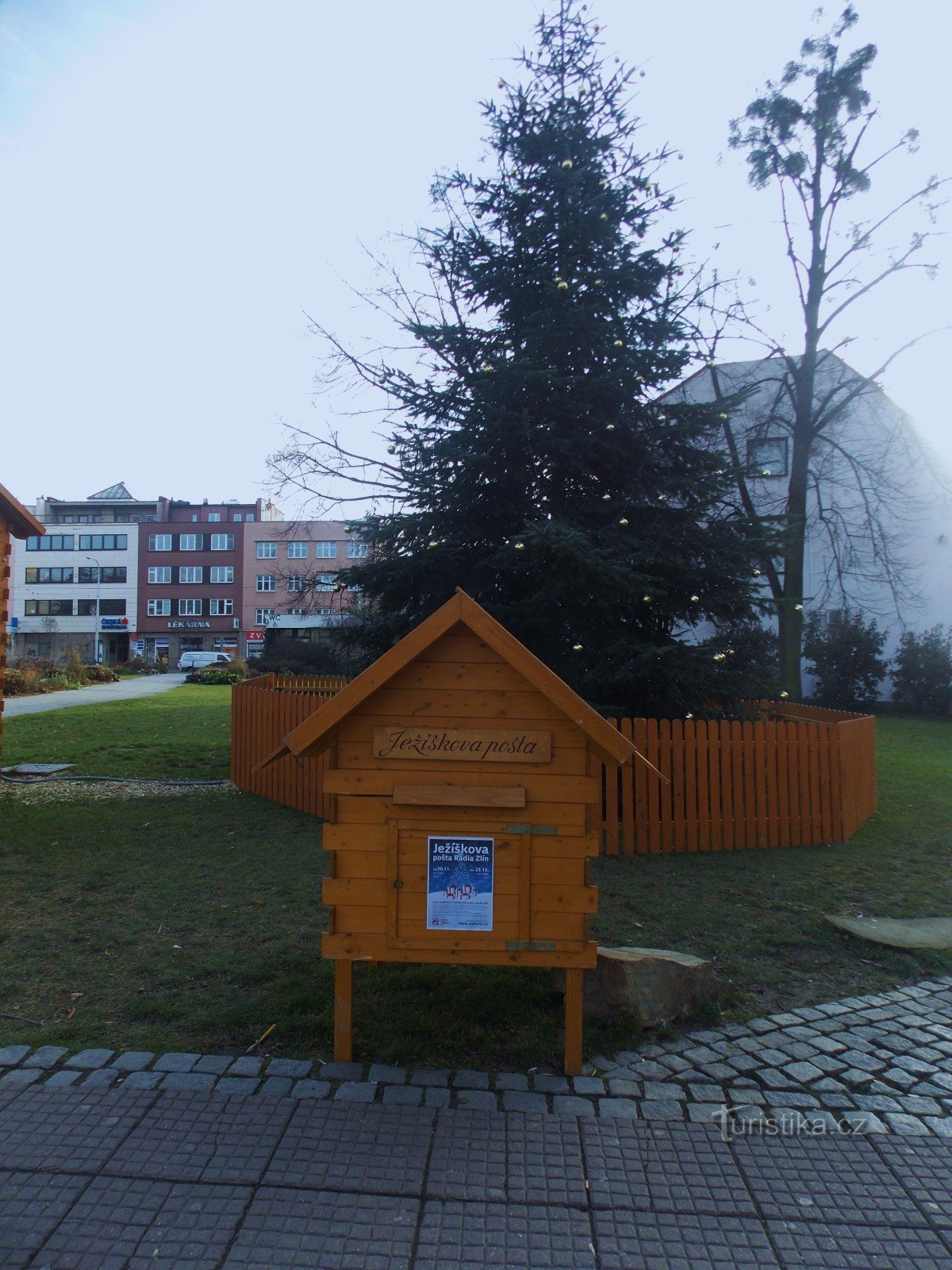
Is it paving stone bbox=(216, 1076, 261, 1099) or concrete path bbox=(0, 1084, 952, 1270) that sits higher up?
paving stone bbox=(216, 1076, 261, 1099)

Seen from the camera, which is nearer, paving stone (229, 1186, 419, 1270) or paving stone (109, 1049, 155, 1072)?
paving stone (229, 1186, 419, 1270)

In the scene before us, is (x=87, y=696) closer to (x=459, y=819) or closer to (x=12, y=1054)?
(x=12, y=1054)

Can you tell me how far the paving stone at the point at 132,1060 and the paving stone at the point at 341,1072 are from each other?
0.85m

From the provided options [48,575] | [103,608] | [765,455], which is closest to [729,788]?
[765,455]

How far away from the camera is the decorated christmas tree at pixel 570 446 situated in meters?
10.5

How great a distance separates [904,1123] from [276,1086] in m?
2.82

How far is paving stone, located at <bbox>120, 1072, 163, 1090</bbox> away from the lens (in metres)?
4.04

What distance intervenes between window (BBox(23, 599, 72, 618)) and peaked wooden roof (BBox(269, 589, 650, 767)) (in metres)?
87.7

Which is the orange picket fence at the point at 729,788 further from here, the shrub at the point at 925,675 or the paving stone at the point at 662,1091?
the shrub at the point at 925,675

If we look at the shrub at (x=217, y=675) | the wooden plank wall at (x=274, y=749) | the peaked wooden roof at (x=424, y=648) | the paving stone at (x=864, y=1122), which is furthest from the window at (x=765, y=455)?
the shrub at (x=217, y=675)

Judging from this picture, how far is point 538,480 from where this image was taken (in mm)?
11422

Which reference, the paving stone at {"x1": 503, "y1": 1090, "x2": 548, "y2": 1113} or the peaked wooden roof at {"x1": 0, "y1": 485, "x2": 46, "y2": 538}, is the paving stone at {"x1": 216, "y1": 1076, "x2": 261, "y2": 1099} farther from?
the peaked wooden roof at {"x1": 0, "y1": 485, "x2": 46, "y2": 538}

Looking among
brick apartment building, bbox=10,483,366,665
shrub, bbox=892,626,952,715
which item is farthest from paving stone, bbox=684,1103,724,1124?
brick apartment building, bbox=10,483,366,665

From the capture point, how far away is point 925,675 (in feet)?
95.1
